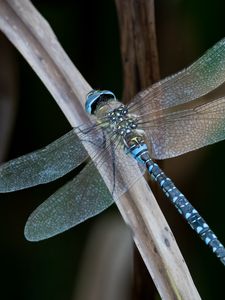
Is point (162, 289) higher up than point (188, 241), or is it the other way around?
point (188, 241)

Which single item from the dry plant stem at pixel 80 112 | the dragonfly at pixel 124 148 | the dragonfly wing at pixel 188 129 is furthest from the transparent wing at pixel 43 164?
the dragonfly wing at pixel 188 129

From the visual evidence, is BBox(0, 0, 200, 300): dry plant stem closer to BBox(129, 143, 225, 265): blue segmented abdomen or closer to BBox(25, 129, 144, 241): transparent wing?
BBox(25, 129, 144, 241): transparent wing

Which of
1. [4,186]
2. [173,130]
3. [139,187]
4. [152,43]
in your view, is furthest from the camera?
[173,130]

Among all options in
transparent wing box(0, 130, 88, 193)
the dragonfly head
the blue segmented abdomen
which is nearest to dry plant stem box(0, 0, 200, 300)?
the dragonfly head

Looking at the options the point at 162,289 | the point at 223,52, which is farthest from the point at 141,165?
the point at 162,289

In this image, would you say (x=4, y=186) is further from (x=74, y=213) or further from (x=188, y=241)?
(x=188, y=241)

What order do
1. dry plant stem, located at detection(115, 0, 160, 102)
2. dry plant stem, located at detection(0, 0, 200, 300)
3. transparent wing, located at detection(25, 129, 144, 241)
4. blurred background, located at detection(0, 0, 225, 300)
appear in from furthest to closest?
blurred background, located at detection(0, 0, 225, 300) < dry plant stem, located at detection(115, 0, 160, 102) < transparent wing, located at detection(25, 129, 144, 241) < dry plant stem, located at detection(0, 0, 200, 300)

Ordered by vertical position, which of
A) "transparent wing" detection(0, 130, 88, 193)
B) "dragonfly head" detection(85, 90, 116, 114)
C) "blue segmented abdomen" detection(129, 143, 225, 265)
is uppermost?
"dragonfly head" detection(85, 90, 116, 114)
